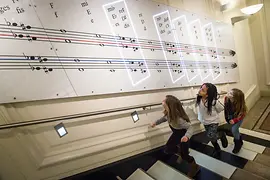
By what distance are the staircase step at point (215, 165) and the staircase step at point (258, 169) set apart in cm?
24

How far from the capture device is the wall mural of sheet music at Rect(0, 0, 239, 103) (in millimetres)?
1404

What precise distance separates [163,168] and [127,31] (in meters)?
1.56

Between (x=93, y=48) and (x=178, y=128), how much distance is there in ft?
4.21

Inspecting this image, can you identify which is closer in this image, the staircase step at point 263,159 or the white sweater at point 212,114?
the staircase step at point 263,159

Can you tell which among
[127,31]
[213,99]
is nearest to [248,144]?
[213,99]

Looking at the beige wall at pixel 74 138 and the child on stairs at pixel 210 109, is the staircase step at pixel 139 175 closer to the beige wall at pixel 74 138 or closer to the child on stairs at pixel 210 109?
the beige wall at pixel 74 138

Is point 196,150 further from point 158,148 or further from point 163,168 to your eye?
point 163,168

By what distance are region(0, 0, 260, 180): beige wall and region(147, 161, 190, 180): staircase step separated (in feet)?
0.78

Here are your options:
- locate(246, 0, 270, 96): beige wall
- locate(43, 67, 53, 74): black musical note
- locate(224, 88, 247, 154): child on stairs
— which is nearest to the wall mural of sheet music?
locate(43, 67, 53, 74): black musical note

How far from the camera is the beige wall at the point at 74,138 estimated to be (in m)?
1.41

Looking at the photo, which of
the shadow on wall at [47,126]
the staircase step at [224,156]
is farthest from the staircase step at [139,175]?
the staircase step at [224,156]

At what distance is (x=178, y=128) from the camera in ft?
6.81

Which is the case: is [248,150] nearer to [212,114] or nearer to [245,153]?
[245,153]

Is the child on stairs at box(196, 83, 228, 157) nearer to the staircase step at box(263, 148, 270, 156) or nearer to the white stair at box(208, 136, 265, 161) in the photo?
the white stair at box(208, 136, 265, 161)
